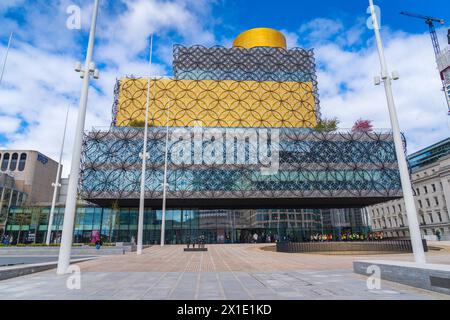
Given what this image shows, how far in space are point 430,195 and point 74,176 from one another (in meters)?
90.0

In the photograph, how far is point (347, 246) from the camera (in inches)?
1249

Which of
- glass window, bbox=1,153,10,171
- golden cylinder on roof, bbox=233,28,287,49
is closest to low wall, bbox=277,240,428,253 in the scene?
golden cylinder on roof, bbox=233,28,287,49

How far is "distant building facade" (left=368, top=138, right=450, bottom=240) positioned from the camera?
71.4 metres

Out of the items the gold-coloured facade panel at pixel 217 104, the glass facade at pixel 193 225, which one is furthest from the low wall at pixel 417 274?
the gold-coloured facade panel at pixel 217 104

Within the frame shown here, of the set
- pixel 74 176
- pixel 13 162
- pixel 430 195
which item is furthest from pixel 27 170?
pixel 430 195

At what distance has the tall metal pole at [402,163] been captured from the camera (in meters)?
11.4

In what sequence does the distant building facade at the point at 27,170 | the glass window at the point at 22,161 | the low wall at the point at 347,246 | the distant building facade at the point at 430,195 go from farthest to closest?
the glass window at the point at 22,161 → the distant building facade at the point at 27,170 → the distant building facade at the point at 430,195 → the low wall at the point at 347,246

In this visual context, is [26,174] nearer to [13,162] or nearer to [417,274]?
[13,162]

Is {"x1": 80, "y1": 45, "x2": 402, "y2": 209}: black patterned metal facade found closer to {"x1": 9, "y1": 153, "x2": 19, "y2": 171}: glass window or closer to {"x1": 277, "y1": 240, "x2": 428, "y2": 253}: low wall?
{"x1": 277, "y1": 240, "x2": 428, "y2": 253}: low wall

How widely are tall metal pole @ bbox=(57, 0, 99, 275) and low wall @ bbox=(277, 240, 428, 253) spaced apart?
69.9ft

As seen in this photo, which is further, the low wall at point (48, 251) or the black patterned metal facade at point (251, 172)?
the black patterned metal facade at point (251, 172)

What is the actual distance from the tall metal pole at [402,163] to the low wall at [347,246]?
16450 mm

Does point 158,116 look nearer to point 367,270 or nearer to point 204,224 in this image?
point 204,224

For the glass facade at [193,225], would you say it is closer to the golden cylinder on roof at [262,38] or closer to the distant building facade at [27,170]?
the distant building facade at [27,170]
